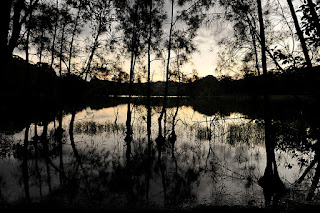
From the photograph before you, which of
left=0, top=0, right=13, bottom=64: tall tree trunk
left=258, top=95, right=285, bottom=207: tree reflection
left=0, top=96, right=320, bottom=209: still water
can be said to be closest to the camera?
left=0, top=0, right=13, bottom=64: tall tree trunk

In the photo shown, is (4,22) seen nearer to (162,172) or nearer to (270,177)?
(162,172)

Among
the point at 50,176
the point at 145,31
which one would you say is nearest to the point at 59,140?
the point at 50,176

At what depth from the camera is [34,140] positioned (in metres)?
16.1

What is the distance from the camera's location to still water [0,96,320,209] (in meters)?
7.16

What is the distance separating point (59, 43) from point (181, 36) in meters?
12.8

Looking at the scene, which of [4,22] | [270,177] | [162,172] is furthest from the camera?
[162,172]

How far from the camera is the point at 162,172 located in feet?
35.5

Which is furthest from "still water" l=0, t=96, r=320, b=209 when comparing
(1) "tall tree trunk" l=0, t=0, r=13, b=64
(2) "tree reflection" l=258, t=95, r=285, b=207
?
(1) "tall tree trunk" l=0, t=0, r=13, b=64

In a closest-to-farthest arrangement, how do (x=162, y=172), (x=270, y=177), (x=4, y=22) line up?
(x=4, y=22), (x=270, y=177), (x=162, y=172)

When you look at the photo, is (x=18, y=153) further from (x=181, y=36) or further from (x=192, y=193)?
(x=181, y=36)

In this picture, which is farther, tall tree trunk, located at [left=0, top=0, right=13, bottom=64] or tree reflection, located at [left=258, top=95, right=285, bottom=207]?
tree reflection, located at [left=258, top=95, right=285, bottom=207]

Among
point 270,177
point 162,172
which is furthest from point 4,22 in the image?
point 270,177

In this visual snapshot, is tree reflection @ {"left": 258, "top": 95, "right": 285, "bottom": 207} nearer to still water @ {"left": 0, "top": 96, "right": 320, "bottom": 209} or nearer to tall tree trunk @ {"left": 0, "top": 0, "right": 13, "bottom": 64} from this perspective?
still water @ {"left": 0, "top": 96, "right": 320, "bottom": 209}

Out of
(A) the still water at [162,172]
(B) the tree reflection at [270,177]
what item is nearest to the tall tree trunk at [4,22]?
(A) the still water at [162,172]
